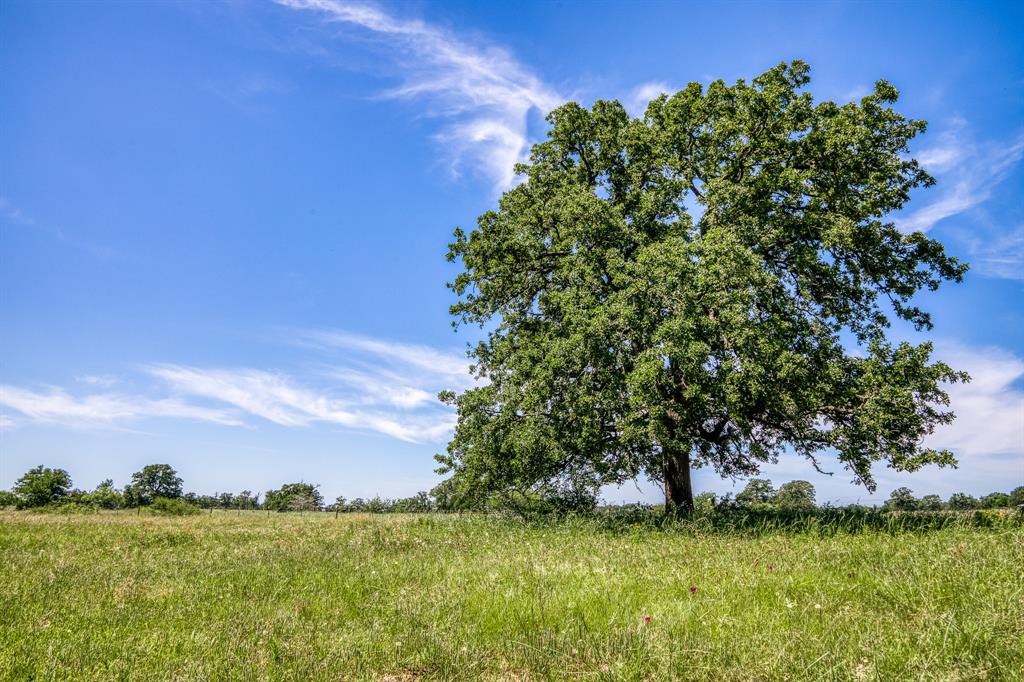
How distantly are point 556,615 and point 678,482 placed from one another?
50.2 feet

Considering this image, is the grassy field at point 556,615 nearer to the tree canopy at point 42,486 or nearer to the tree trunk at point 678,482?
the tree trunk at point 678,482

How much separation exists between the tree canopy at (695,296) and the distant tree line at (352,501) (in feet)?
2.35

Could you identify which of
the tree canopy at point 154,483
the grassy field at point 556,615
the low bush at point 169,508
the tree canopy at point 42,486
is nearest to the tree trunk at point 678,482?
the grassy field at point 556,615

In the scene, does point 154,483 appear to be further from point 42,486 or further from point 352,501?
point 352,501

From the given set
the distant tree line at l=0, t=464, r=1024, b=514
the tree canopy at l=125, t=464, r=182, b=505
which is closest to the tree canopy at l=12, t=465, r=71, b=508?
the distant tree line at l=0, t=464, r=1024, b=514

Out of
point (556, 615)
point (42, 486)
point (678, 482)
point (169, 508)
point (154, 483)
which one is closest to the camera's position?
point (556, 615)

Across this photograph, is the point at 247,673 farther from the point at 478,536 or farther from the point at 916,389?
the point at 916,389

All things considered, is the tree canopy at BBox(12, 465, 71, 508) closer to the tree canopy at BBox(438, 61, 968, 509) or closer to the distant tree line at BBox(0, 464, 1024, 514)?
the distant tree line at BBox(0, 464, 1024, 514)

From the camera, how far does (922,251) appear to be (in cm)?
1728

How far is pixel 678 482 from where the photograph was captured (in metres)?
19.6

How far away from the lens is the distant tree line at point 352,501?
18906 millimetres

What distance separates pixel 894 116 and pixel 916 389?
29.3 ft

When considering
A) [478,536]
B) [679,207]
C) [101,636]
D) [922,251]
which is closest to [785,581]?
[101,636]

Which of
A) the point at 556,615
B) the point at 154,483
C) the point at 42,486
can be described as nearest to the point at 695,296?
the point at 556,615
